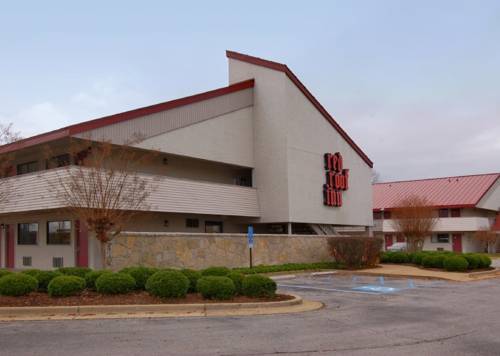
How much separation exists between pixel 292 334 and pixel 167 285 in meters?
4.24

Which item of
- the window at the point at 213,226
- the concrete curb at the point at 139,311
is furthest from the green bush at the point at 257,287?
the window at the point at 213,226

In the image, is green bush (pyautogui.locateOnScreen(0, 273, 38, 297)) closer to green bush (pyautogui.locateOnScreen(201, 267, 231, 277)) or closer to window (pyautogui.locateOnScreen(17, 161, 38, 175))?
green bush (pyautogui.locateOnScreen(201, 267, 231, 277))

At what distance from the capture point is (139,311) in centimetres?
1220

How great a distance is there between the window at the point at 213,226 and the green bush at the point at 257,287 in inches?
657

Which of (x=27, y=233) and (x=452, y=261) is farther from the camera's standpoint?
(x=27, y=233)

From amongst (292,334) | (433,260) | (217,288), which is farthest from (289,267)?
(292,334)

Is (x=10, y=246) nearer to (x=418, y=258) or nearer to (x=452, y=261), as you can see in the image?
(x=418, y=258)

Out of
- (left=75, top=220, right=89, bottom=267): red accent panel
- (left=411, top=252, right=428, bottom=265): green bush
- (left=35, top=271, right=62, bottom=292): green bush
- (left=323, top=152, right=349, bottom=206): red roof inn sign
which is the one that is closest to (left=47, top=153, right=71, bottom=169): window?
(left=75, top=220, right=89, bottom=267): red accent panel

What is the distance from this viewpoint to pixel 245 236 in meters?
26.3

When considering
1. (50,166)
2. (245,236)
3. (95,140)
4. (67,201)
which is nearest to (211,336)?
(67,201)

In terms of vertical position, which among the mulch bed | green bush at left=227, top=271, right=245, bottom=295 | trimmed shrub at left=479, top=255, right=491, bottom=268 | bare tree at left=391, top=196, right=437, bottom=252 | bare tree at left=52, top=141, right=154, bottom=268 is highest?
bare tree at left=52, top=141, right=154, bottom=268

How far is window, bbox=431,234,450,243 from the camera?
5537cm

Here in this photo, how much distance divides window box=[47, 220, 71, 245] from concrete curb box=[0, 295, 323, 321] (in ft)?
44.1

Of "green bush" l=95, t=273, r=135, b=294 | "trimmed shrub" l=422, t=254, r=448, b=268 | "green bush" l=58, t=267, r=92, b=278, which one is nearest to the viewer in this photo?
"green bush" l=95, t=273, r=135, b=294
